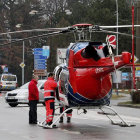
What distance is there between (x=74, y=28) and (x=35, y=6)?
235ft

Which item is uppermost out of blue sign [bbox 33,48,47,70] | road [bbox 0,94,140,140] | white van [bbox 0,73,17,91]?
blue sign [bbox 33,48,47,70]

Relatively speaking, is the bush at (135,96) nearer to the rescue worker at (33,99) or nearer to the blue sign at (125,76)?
the rescue worker at (33,99)

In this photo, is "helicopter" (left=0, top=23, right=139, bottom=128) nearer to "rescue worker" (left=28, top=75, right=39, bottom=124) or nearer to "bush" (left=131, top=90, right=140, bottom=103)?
"rescue worker" (left=28, top=75, right=39, bottom=124)

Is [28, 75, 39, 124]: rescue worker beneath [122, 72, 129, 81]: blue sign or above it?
above

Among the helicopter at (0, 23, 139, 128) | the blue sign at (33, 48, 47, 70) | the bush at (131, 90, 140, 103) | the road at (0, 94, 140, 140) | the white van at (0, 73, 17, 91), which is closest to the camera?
the road at (0, 94, 140, 140)

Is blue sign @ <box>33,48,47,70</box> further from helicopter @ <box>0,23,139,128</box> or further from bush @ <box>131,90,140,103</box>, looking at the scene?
helicopter @ <box>0,23,139,128</box>

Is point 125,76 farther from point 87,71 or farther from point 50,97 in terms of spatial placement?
point 87,71

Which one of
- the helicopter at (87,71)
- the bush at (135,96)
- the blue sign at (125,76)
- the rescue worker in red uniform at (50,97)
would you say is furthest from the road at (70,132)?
the blue sign at (125,76)

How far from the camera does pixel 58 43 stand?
267 ft

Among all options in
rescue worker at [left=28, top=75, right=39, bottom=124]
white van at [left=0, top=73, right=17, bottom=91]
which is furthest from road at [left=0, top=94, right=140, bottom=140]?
white van at [left=0, top=73, right=17, bottom=91]

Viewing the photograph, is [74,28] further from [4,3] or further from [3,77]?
[4,3]

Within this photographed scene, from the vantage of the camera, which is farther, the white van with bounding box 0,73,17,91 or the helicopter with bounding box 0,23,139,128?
the white van with bounding box 0,73,17,91

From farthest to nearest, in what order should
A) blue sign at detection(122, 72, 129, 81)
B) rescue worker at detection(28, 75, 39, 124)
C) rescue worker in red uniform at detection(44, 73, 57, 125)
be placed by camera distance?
blue sign at detection(122, 72, 129, 81) < rescue worker at detection(28, 75, 39, 124) < rescue worker in red uniform at detection(44, 73, 57, 125)

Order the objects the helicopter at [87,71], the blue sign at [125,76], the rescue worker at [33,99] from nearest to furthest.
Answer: the helicopter at [87,71] < the rescue worker at [33,99] < the blue sign at [125,76]
